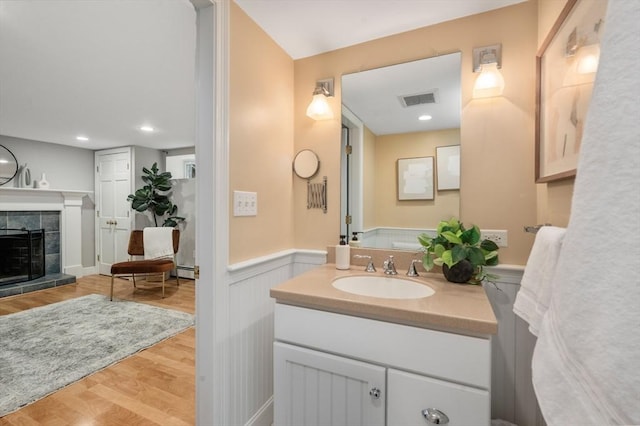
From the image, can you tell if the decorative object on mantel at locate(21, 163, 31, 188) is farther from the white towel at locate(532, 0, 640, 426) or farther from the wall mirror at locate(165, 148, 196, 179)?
the white towel at locate(532, 0, 640, 426)

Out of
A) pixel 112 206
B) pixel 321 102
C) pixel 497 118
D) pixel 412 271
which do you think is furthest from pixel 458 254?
pixel 112 206

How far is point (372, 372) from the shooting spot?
0.96m

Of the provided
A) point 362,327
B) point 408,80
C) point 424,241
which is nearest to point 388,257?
point 424,241

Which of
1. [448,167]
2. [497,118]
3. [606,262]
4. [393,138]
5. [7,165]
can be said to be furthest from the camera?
[7,165]

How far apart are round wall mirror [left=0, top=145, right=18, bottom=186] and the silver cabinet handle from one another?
19.5 ft

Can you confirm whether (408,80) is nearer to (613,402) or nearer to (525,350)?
(525,350)

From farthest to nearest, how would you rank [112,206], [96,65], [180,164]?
[180,164], [112,206], [96,65]

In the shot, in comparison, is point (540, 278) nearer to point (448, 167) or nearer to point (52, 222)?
point (448, 167)

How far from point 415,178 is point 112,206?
5.47 metres

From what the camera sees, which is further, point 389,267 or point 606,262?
point 389,267

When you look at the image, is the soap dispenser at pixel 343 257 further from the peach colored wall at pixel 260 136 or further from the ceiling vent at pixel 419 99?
the ceiling vent at pixel 419 99

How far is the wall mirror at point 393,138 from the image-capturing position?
1.49 metres

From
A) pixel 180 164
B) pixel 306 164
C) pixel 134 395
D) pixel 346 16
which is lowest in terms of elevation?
pixel 134 395

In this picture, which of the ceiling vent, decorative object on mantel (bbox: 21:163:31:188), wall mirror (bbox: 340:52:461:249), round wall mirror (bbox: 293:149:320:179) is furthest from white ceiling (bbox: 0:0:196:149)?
→ the ceiling vent
